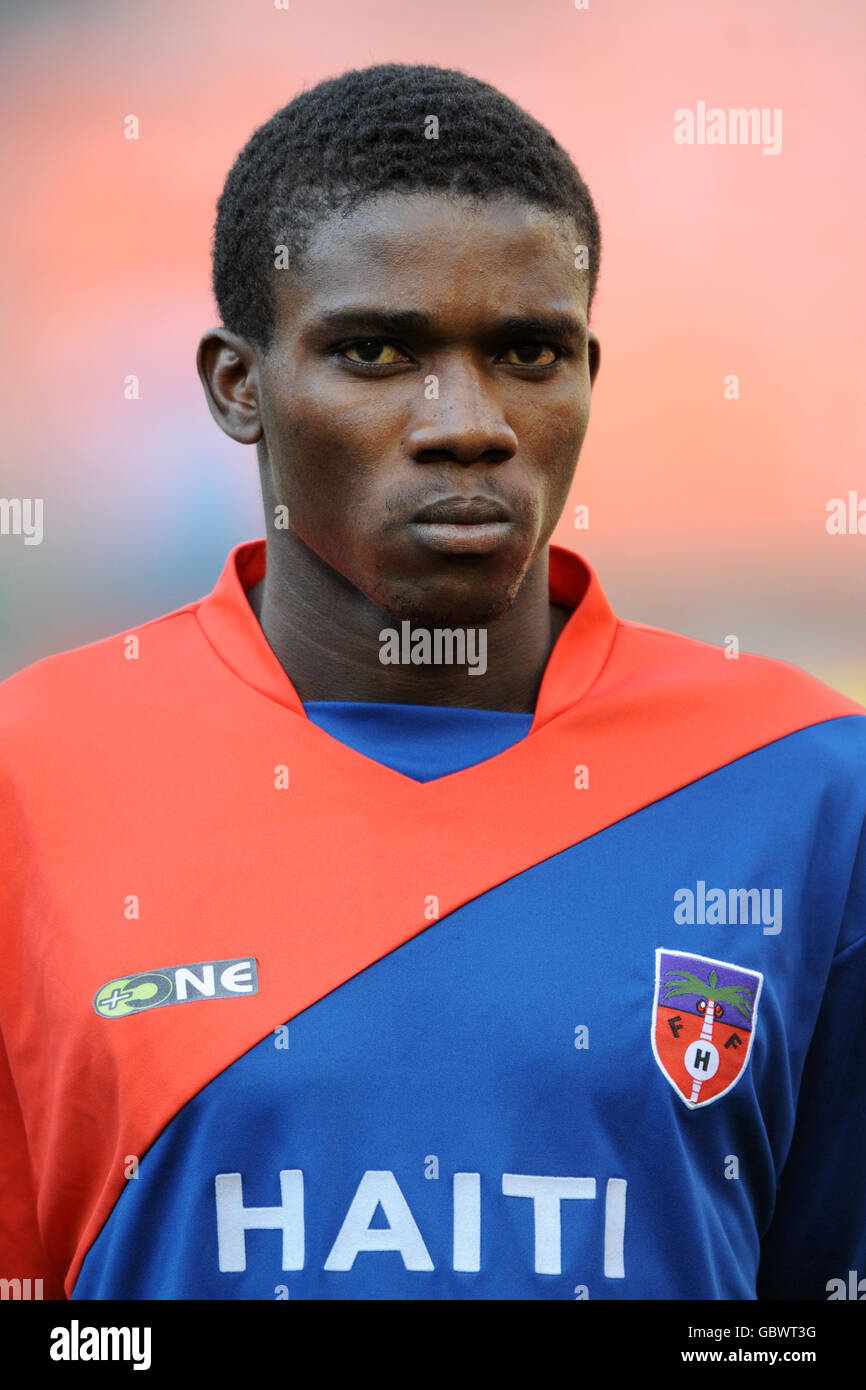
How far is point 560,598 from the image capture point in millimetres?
2771

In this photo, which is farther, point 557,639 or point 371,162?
point 557,639

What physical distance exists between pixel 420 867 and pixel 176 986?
37 centimetres

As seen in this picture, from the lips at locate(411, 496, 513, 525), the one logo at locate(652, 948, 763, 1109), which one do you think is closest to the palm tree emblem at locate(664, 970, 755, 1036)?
the one logo at locate(652, 948, 763, 1109)

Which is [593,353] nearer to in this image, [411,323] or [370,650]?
[411,323]

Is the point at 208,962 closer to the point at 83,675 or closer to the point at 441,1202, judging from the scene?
the point at 441,1202

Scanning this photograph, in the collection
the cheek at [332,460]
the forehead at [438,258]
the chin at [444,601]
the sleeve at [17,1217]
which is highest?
the forehead at [438,258]

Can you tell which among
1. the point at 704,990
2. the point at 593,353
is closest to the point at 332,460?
the point at 593,353

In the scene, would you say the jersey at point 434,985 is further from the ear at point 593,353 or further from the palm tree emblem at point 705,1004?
the ear at point 593,353

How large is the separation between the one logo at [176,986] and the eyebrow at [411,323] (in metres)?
0.87

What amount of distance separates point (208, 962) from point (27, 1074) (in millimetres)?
354

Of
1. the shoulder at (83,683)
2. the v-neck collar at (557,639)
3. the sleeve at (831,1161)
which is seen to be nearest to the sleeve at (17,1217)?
the shoulder at (83,683)

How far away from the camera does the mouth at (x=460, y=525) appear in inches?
89.0

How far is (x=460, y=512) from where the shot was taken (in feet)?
7.41

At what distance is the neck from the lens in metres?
2.50
